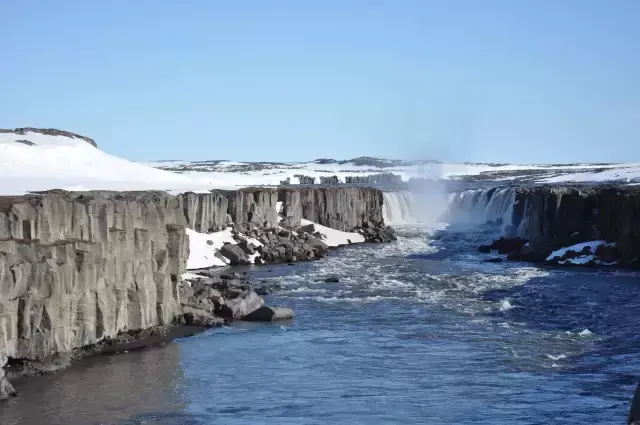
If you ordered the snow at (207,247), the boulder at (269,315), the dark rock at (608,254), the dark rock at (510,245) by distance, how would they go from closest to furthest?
the boulder at (269,315) < the snow at (207,247) < the dark rock at (608,254) < the dark rock at (510,245)

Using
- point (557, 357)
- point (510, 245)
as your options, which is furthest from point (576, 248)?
point (557, 357)

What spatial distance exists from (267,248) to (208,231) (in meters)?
3.54

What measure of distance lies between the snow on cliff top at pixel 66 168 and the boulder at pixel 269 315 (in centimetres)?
1756

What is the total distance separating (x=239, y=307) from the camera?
29.6 metres

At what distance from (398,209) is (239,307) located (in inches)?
2079

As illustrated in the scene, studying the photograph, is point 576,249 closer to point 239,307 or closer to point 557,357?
point 239,307

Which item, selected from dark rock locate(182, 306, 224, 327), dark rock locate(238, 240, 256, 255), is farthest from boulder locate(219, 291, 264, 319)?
dark rock locate(238, 240, 256, 255)

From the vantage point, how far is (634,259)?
144ft

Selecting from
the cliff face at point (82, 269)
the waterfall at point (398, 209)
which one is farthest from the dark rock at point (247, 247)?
the waterfall at point (398, 209)

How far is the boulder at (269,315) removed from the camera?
29.1 m

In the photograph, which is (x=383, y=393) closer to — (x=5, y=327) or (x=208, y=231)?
(x=5, y=327)

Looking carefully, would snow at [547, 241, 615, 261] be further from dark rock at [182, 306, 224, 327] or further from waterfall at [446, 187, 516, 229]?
dark rock at [182, 306, 224, 327]

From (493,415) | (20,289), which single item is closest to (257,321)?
(20,289)

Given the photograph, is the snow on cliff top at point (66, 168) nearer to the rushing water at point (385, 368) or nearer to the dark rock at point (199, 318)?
the dark rock at point (199, 318)
